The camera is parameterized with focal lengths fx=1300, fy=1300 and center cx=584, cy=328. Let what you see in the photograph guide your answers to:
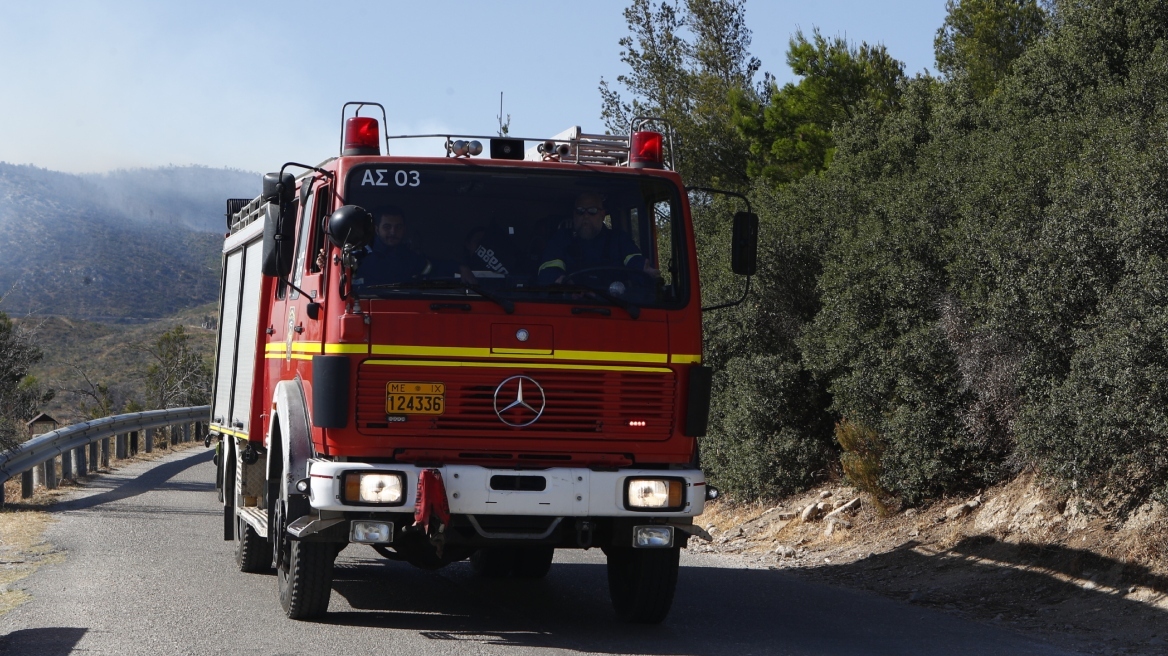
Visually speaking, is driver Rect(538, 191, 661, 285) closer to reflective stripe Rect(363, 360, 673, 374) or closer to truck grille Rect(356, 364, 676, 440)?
reflective stripe Rect(363, 360, 673, 374)

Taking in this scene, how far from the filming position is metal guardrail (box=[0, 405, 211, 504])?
13.9 m

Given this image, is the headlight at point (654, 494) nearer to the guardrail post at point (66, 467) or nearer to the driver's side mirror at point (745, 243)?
the driver's side mirror at point (745, 243)

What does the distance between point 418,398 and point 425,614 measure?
74.8 inches

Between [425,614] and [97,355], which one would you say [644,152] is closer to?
[425,614]

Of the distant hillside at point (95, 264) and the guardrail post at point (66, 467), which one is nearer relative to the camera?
the guardrail post at point (66, 467)

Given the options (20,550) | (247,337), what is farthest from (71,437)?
(247,337)

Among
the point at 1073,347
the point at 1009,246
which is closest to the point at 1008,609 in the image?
the point at 1073,347

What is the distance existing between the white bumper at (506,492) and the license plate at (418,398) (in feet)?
1.07

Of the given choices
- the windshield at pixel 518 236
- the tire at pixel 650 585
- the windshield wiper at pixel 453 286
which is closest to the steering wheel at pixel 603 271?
the windshield at pixel 518 236

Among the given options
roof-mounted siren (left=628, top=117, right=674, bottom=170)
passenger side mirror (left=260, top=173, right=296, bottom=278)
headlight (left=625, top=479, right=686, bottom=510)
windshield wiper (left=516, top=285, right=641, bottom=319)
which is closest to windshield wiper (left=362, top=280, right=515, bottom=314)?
windshield wiper (left=516, top=285, right=641, bottom=319)

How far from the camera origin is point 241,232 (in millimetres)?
11516

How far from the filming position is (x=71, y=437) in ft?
54.4

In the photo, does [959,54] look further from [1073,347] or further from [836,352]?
[1073,347]

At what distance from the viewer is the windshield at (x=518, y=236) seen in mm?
7578
